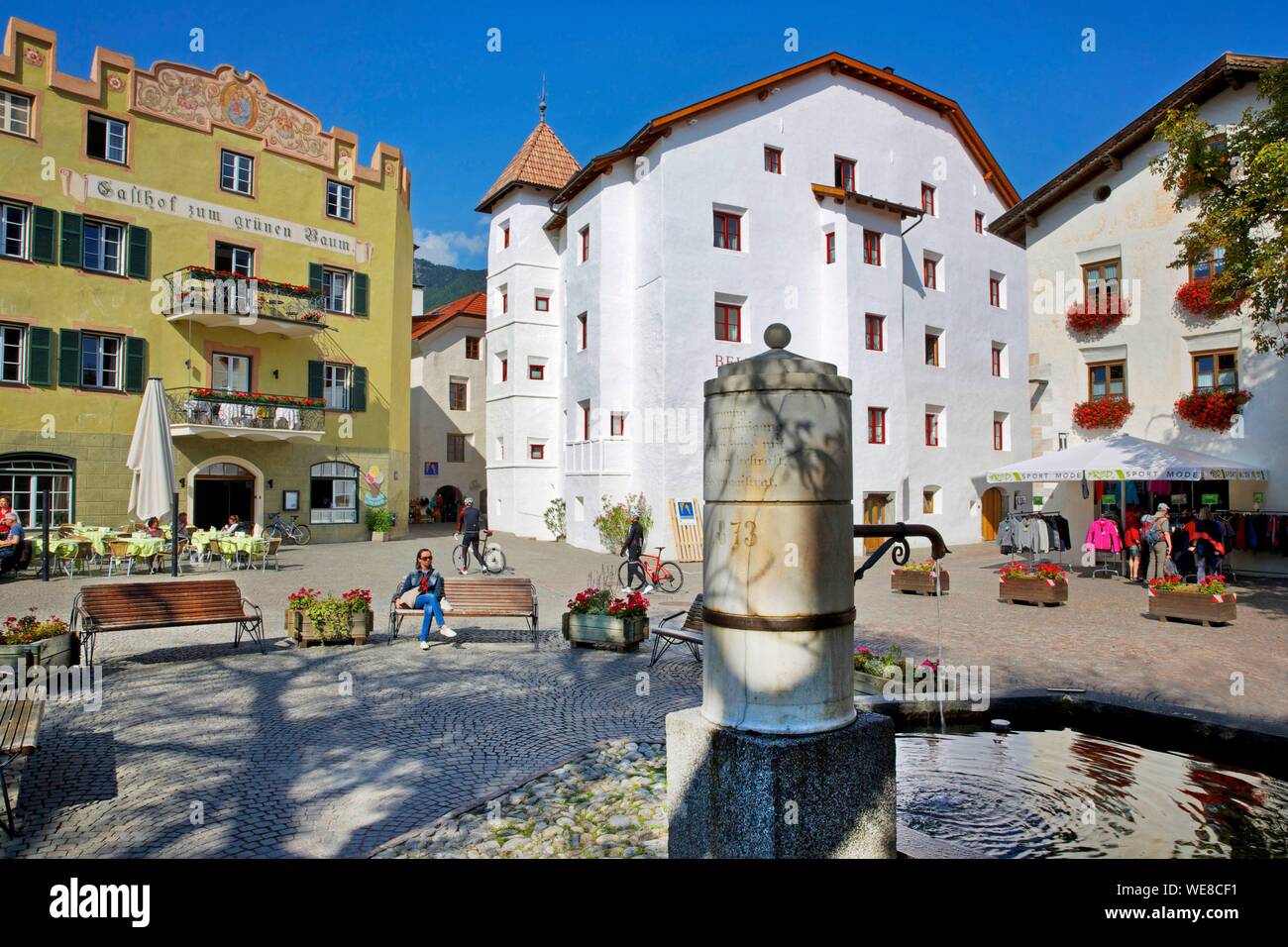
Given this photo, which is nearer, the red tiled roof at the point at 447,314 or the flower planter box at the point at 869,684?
the flower planter box at the point at 869,684

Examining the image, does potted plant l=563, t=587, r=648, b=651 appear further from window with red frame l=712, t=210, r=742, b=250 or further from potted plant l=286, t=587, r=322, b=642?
window with red frame l=712, t=210, r=742, b=250

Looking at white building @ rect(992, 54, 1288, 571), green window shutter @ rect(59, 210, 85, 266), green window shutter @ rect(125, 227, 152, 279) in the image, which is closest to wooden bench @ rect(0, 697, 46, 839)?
white building @ rect(992, 54, 1288, 571)

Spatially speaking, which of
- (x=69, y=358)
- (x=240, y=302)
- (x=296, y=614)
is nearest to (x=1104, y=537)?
(x=296, y=614)

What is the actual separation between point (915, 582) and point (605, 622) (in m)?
8.42

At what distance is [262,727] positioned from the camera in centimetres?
748

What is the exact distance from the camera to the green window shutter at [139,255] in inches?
999

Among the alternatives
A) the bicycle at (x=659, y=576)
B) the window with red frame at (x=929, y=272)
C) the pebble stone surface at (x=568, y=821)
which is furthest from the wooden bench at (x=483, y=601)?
the window with red frame at (x=929, y=272)

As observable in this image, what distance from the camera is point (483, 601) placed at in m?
11.9

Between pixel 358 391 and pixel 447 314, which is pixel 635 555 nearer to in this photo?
pixel 358 391

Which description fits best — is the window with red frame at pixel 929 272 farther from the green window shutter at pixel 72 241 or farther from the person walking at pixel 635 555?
the green window shutter at pixel 72 241

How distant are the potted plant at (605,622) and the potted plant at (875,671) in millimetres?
3643
